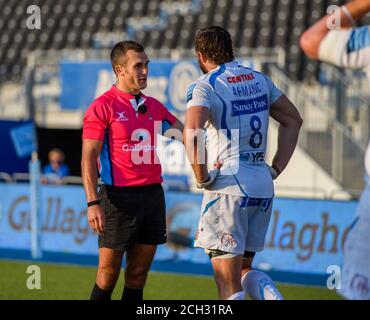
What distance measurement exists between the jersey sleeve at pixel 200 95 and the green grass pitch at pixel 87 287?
172 inches

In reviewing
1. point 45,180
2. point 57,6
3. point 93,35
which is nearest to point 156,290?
point 45,180

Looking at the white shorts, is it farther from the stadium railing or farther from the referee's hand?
the stadium railing

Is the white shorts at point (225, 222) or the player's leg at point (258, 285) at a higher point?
the white shorts at point (225, 222)

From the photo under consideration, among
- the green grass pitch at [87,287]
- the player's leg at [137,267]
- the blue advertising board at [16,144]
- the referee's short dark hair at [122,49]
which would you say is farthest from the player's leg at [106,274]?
the blue advertising board at [16,144]

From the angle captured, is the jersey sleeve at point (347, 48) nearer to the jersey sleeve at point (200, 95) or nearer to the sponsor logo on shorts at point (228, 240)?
the jersey sleeve at point (200, 95)

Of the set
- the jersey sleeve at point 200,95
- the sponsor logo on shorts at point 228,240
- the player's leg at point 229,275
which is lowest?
the player's leg at point 229,275

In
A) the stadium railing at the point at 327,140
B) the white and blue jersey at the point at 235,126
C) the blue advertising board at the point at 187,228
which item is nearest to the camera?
the white and blue jersey at the point at 235,126

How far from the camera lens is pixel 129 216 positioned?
7.19m

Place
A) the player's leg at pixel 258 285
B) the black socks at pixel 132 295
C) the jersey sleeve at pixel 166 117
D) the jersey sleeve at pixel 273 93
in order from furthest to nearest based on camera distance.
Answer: the jersey sleeve at pixel 166 117 → the black socks at pixel 132 295 → the jersey sleeve at pixel 273 93 → the player's leg at pixel 258 285

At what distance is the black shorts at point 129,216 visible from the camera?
715 cm

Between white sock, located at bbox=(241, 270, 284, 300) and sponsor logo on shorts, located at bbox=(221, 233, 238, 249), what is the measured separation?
1.24 feet

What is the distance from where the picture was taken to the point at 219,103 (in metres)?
6.26

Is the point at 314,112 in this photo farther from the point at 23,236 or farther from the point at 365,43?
the point at 365,43

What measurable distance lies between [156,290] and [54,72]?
12.6 m
